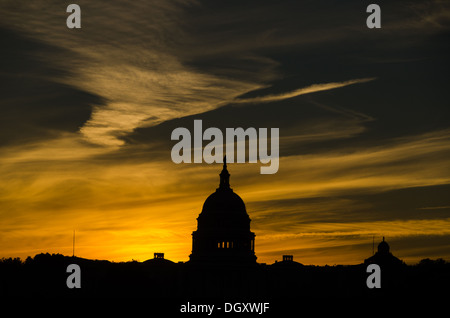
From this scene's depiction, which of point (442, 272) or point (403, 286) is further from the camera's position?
point (442, 272)

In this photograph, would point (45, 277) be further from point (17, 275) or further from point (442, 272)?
point (442, 272)

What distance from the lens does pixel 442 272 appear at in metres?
189
